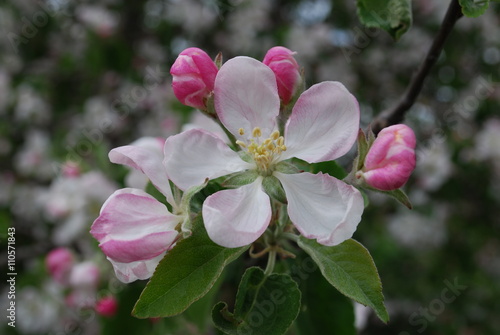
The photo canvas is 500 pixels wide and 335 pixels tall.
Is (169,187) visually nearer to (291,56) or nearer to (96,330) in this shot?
(291,56)

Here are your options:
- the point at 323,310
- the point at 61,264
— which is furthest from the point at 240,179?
the point at 61,264

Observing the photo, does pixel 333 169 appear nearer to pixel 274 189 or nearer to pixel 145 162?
pixel 274 189

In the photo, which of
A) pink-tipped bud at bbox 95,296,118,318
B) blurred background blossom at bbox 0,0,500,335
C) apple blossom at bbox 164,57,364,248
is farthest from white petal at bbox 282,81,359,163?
blurred background blossom at bbox 0,0,500,335

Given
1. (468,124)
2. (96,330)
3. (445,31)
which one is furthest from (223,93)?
(468,124)

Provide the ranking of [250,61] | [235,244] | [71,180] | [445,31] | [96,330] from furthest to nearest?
[96,330] → [71,180] → [445,31] → [250,61] → [235,244]

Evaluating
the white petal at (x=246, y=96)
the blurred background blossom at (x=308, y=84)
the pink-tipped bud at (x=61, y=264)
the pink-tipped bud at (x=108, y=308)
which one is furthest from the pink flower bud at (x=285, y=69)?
the blurred background blossom at (x=308, y=84)
